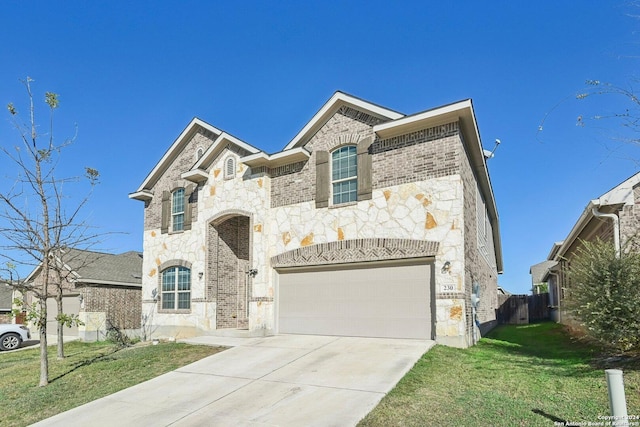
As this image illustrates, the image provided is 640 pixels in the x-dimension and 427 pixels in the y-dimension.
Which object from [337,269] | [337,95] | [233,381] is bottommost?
[233,381]

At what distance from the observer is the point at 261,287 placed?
14.6 m

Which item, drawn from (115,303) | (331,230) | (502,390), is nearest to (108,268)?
(115,303)

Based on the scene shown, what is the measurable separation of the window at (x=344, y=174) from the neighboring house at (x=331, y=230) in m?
0.03

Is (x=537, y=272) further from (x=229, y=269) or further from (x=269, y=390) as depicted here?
(x=269, y=390)

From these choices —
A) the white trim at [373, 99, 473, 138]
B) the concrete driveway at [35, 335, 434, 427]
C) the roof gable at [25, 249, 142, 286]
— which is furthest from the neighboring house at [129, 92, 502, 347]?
the roof gable at [25, 249, 142, 286]

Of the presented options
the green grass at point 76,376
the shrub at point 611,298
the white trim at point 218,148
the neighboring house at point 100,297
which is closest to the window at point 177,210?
the white trim at point 218,148

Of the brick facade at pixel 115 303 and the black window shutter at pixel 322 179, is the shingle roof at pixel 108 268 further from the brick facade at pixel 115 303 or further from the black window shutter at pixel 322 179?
the black window shutter at pixel 322 179

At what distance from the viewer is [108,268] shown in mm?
22500

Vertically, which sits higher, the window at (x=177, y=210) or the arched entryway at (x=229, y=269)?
the window at (x=177, y=210)

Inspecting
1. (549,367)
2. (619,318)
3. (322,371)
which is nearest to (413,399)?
(322,371)

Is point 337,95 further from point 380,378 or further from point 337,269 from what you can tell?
point 380,378

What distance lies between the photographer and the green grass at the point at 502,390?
6113mm

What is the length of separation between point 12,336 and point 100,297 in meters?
3.92

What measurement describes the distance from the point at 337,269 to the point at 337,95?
5.35 m
